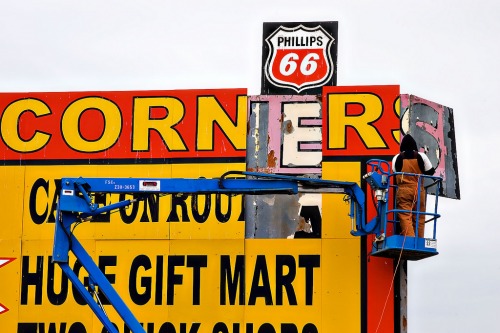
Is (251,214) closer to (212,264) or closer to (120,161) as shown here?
(212,264)

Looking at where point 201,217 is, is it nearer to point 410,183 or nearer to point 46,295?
point 46,295

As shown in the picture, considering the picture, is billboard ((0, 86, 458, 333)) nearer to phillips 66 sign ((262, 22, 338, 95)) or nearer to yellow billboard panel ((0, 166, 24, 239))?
yellow billboard panel ((0, 166, 24, 239))

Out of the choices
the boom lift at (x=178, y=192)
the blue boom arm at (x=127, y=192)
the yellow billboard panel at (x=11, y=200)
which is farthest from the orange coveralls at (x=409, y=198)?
the yellow billboard panel at (x=11, y=200)

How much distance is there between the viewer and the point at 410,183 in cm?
2130

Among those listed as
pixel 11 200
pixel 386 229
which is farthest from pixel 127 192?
pixel 386 229

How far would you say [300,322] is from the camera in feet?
72.8

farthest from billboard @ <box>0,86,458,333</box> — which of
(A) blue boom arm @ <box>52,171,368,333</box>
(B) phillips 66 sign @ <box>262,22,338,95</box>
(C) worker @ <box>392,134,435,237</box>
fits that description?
(C) worker @ <box>392,134,435,237</box>

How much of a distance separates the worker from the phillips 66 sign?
263 centimetres

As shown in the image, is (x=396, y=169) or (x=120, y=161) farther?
(x=120, y=161)

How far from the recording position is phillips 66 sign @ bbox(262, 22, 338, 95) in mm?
23516

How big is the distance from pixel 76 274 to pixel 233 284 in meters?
3.19

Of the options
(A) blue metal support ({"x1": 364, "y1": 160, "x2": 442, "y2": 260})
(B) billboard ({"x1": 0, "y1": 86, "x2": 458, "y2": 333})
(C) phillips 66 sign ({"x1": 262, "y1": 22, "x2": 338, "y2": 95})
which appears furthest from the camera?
(C) phillips 66 sign ({"x1": 262, "y1": 22, "x2": 338, "y2": 95})

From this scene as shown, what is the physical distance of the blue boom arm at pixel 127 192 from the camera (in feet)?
69.2

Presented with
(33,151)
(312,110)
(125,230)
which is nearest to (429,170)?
(312,110)
